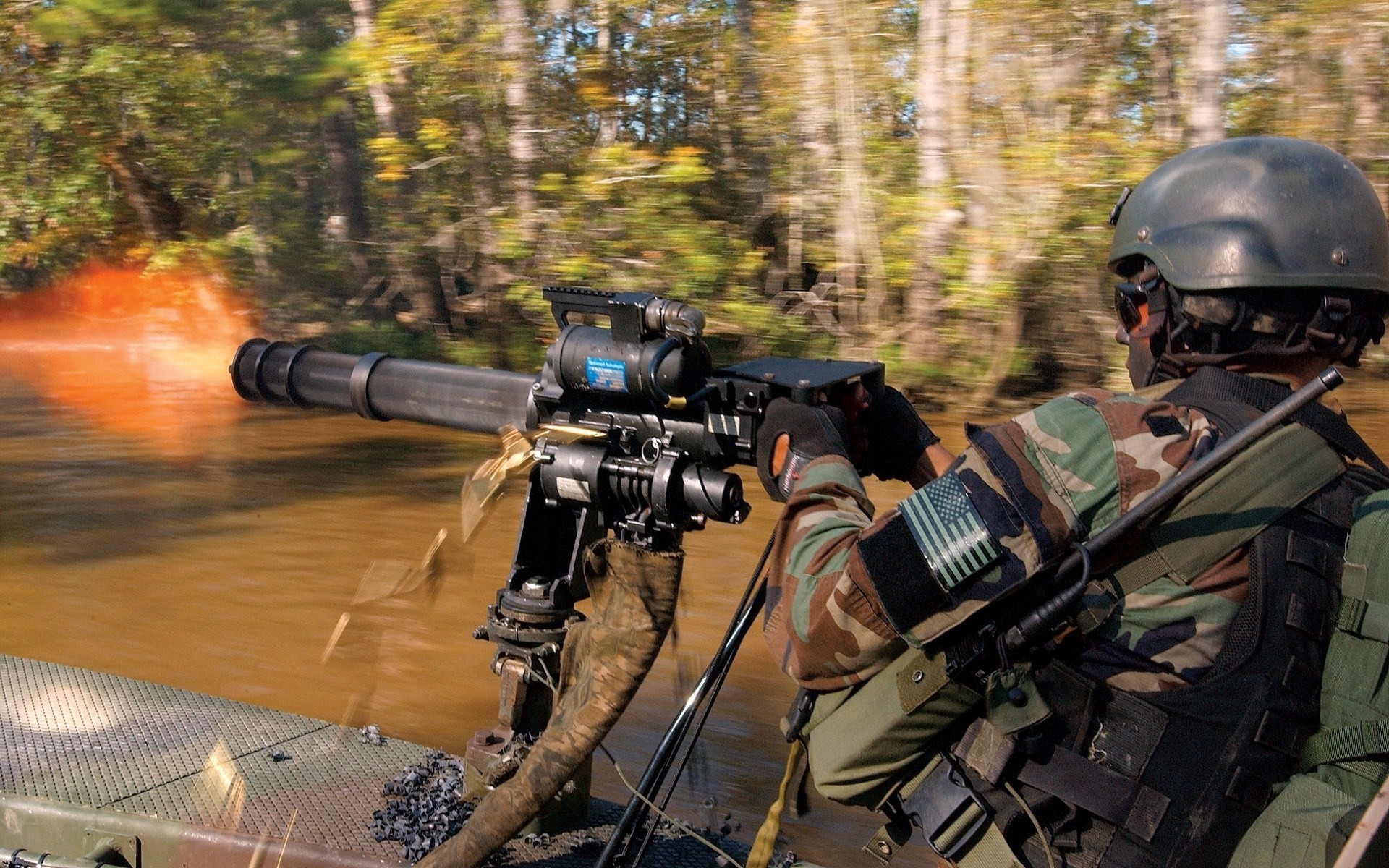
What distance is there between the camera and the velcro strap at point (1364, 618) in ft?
4.97

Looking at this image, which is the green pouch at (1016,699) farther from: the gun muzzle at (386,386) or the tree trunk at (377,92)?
the tree trunk at (377,92)

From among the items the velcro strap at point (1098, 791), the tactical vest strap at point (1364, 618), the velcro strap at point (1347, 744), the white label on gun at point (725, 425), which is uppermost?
the tactical vest strap at point (1364, 618)

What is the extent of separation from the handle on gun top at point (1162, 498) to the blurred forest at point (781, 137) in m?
6.38

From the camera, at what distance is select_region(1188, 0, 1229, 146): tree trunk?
7.24 m

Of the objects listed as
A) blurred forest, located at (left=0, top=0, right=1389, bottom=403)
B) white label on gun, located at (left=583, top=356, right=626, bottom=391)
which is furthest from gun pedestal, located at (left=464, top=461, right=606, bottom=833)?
blurred forest, located at (left=0, top=0, right=1389, bottom=403)

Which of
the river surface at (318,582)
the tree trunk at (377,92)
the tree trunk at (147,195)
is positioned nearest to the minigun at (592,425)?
the river surface at (318,582)

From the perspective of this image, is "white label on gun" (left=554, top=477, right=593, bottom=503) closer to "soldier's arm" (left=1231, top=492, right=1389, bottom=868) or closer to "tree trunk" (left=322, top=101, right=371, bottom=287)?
"soldier's arm" (left=1231, top=492, right=1389, bottom=868)

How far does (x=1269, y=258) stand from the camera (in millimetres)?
1667

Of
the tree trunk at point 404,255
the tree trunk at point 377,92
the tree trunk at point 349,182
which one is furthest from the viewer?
the tree trunk at point 349,182

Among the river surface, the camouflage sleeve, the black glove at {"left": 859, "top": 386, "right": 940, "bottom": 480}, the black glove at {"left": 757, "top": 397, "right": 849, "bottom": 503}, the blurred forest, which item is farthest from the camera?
the blurred forest

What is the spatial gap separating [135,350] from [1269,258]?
13.4 meters

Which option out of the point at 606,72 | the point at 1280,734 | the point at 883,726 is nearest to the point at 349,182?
the point at 606,72

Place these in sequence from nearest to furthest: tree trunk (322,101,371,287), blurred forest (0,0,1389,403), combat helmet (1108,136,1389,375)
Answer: combat helmet (1108,136,1389,375) → blurred forest (0,0,1389,403) → tree trunk (322,101,371,287)

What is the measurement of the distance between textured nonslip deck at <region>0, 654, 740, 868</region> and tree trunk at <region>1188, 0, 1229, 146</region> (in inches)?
241
